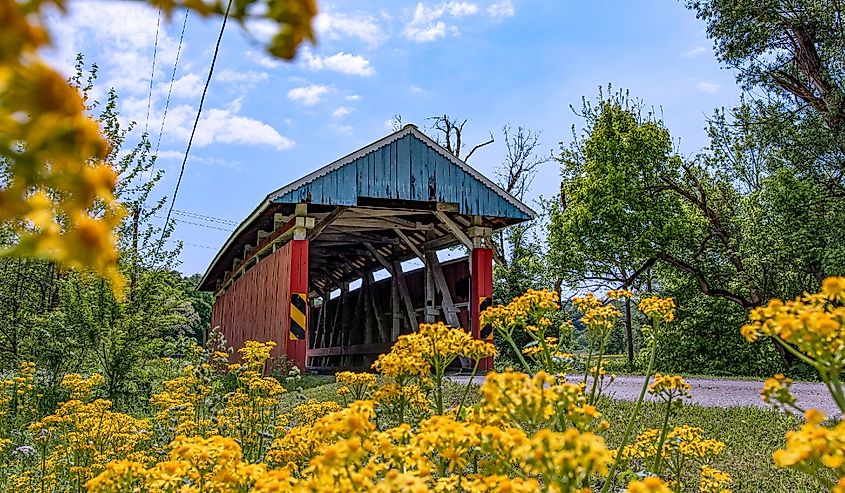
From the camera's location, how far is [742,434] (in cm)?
527

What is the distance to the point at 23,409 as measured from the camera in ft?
22.1

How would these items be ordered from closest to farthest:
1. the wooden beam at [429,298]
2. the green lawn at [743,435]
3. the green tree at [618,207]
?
the green lawn at [743,435] → the wooden beam at [429,298] → the green tree at [618,207]

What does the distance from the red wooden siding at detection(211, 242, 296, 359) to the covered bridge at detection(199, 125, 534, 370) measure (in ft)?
0.08

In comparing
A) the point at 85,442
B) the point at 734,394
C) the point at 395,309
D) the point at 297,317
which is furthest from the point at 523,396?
the point at 395,309

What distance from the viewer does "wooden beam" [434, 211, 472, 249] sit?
1164 cm

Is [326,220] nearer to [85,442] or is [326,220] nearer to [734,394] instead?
[734,394]

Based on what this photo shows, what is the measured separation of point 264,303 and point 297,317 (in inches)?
89.5

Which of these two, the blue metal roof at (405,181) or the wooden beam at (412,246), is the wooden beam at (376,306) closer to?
the wooden beam at (412,246)

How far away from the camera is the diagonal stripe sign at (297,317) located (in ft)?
35.6

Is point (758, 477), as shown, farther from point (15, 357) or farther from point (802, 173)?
point (802, 173)

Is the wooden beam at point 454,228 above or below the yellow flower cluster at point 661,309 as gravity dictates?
above

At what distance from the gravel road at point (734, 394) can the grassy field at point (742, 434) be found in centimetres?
57

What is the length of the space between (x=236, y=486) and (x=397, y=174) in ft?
32.0

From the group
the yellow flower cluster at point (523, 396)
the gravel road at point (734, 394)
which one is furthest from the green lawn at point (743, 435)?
the yellow flower cluster at point (523, 396)
